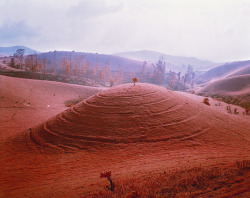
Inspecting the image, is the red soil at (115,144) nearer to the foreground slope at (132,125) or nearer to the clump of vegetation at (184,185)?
the foreground slope at (132,125)

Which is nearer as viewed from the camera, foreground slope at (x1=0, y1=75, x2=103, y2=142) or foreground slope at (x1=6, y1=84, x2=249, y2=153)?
foreground slope at (x1=6, y1=84, x2=249, y2=153)

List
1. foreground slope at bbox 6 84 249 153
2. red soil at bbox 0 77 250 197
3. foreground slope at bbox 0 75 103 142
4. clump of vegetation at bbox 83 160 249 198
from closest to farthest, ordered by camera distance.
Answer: clump of vegetation at bbox 83 160 249 198 < red soil at bbox 0 77 250 197 < foreground slope at bbox 6 84 249 153 < foreground slope at bbox 0 75 103 142

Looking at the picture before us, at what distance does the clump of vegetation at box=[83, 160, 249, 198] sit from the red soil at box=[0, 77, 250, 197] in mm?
806


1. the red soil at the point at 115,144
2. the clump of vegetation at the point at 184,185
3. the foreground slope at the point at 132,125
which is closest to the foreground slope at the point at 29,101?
the red soil at the point at 115,144

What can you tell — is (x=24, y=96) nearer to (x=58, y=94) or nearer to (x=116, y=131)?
(x=58, y=94)

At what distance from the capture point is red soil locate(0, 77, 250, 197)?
5362 millimetres

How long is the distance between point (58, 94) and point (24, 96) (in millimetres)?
5613

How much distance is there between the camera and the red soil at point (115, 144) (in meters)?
5.36

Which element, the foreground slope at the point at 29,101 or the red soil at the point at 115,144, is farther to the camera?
the foreground slope at the point at 29,101

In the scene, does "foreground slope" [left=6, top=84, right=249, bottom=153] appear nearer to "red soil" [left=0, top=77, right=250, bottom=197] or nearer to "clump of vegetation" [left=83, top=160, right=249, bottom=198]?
"red soil" [left=0, top=77, right=250, bottom=197]

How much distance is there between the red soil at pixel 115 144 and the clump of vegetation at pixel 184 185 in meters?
0.81

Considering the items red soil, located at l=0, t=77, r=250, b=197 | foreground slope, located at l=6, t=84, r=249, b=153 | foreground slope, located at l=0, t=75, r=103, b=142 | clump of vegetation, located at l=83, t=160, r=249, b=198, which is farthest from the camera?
foreground slope, located at l=0, t=75, r=103, b=142

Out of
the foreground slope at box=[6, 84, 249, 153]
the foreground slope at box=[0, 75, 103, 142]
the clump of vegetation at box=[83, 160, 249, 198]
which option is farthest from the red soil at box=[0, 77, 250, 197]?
the foreground slope at box=[0, 75, 103, 142]

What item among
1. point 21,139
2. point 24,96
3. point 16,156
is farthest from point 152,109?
point 24,96
